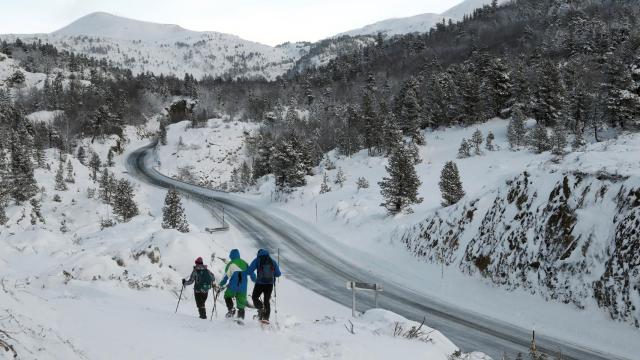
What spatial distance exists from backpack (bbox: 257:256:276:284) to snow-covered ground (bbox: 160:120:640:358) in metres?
6.59

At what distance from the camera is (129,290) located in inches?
512

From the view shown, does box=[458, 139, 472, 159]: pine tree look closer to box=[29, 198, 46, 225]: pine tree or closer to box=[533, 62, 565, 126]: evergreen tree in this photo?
box=[533, 62, 565, 126]: evergreen tree

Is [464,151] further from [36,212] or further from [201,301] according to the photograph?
[36,212]

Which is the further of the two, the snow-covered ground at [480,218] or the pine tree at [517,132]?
the pine tree at [517,132]

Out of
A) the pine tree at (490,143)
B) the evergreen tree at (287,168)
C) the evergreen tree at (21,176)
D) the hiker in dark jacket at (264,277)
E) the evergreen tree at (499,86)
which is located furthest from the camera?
the evergreen tree at (499,86)

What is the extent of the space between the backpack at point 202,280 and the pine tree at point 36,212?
118ft

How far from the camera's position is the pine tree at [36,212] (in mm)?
39700

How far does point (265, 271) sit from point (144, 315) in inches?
104

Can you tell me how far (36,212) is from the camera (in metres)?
41.4

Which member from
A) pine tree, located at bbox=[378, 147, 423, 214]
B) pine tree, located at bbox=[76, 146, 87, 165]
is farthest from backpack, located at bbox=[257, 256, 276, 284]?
pine tree, located at bbox=[76, 146, 87, 165]

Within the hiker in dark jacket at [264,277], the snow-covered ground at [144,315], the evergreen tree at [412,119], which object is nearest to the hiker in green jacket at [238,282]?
the hiker in dark jacket at [264,277]

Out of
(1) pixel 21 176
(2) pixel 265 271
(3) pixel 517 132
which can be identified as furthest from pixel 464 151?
(1) pixel 21 176

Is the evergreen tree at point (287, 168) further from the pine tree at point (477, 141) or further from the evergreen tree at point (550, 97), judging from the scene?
the evergreen tree at point (550, 97)

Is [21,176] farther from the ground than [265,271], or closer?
closer
